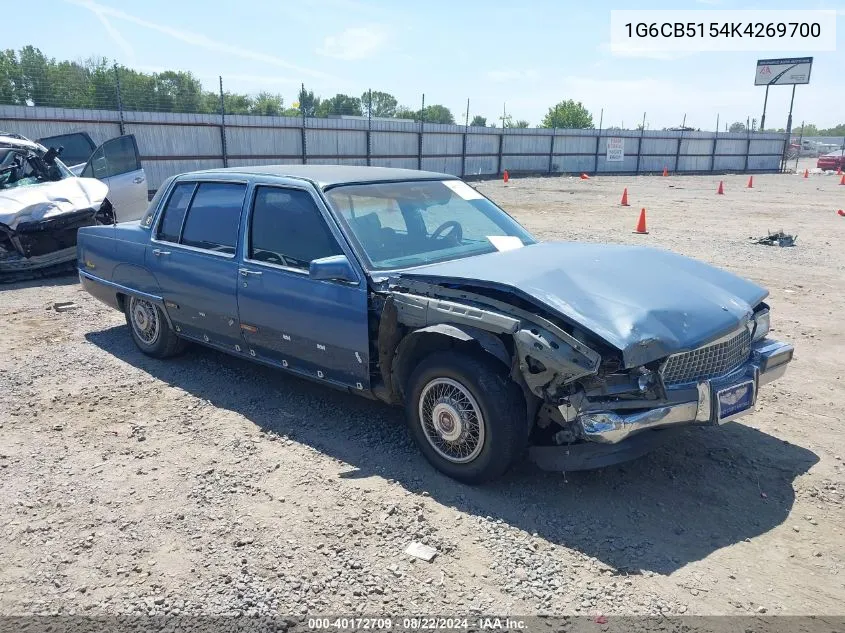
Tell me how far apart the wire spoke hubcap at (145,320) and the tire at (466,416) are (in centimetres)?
307

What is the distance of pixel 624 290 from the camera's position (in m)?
3.63

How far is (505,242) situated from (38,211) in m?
7.03

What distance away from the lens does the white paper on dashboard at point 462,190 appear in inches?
A: 203

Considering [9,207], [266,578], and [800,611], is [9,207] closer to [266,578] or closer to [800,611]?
[266,578]

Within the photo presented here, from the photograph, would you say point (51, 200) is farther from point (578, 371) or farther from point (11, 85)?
point (11, 85)

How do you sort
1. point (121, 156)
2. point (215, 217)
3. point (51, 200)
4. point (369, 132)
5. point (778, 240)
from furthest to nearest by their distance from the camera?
point (369, 132) < point (778, 240) < point (121, 156) < point (51, 200) < point (215, 217)

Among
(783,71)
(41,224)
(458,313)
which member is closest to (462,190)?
(458,313)

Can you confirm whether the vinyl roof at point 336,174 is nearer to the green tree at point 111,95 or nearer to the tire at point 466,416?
the tire at point 466,416

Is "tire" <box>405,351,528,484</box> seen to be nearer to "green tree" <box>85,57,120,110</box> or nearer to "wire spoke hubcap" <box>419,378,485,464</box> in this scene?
"wire spoke hubcap" <box>419,378,485,464</box>

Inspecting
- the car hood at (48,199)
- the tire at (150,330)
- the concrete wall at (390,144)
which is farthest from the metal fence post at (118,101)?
the tire at (150,330)

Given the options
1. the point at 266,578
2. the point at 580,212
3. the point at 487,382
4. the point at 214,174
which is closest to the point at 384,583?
the point at 266,578

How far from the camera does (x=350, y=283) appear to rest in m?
4.09

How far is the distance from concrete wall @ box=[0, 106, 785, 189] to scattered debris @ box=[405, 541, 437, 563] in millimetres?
17995

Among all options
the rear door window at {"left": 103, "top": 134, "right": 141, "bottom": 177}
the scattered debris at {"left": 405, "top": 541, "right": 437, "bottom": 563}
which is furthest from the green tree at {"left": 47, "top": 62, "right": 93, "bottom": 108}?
the scattered debris at {"left": 405, "top": 541, "right": 437, "bottom": 563}
